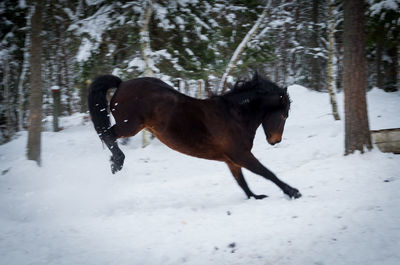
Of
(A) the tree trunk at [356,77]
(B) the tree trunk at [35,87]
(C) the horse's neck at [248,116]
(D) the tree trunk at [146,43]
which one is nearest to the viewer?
(C) the horse's neck at [248,116]

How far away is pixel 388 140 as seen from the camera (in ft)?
19.5

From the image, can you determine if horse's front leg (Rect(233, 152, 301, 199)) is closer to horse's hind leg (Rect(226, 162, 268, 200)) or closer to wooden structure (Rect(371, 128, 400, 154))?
horse's hind leg (Rect(226, 162, 268, 200))

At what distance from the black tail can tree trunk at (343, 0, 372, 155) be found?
175 inches

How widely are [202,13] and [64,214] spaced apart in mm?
7866

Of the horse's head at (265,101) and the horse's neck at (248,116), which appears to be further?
the horse's head at (265,101)

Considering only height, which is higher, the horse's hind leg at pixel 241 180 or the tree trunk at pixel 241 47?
the tree trunk at pixel 241 47

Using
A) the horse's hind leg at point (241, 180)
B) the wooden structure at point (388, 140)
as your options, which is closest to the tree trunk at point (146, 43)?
the horse's hind leg at point (241, 180)

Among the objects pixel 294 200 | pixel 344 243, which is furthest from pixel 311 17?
pixel 344 243

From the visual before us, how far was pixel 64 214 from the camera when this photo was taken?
4488 mm

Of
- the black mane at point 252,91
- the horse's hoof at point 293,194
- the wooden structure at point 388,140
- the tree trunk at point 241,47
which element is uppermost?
the tree trunk at point 241,47

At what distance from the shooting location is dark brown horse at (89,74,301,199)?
4281 mm

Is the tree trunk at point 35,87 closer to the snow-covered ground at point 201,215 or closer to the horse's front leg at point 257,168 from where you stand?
the snow-covered ground at point 201,215

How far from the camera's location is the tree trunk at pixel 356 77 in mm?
5531

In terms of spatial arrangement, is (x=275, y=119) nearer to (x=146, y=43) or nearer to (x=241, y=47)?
(x=146, y=43)
